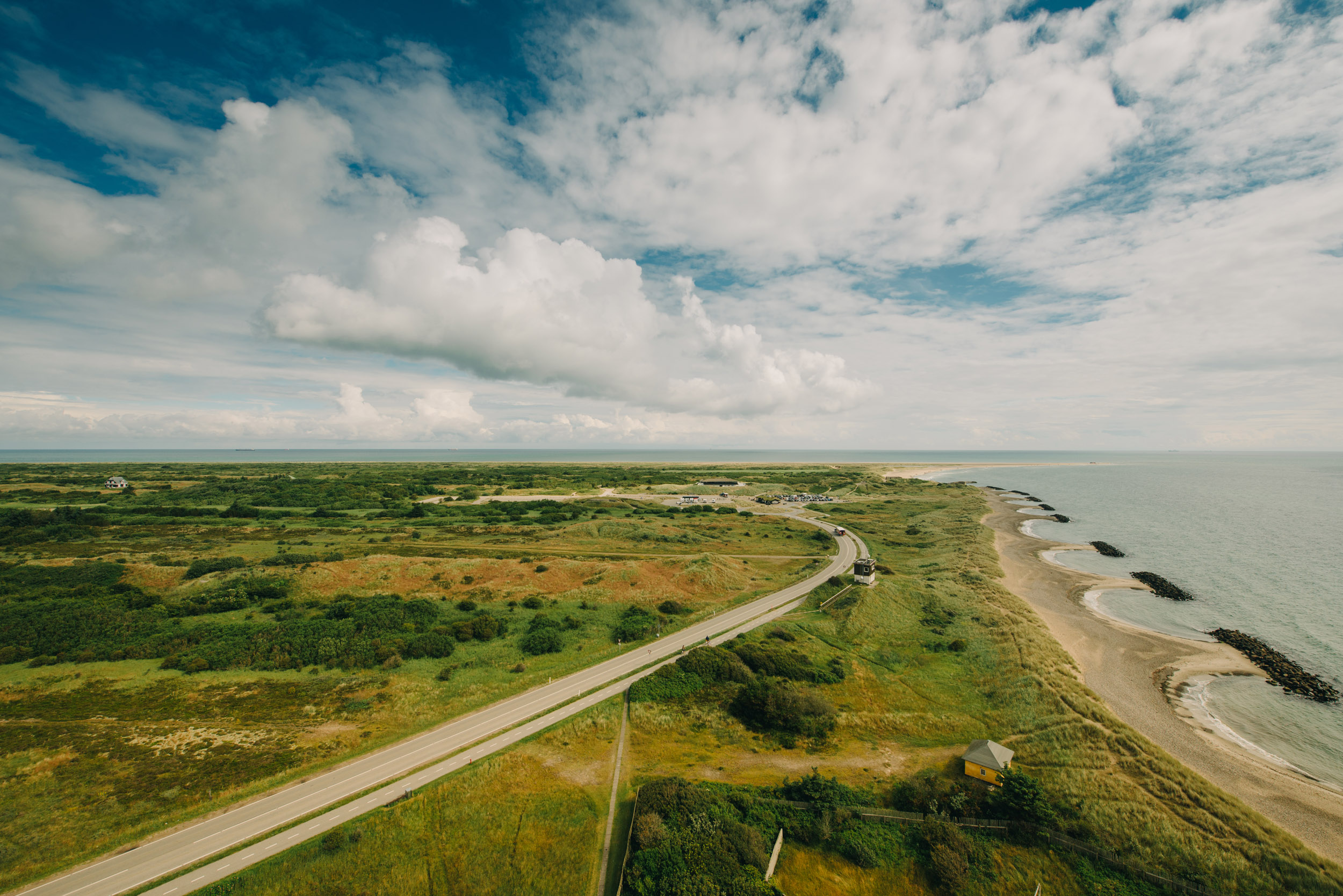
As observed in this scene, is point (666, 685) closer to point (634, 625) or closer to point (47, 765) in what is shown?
point (634, 625)

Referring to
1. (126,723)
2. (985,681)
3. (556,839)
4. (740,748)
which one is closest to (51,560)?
(126,723)

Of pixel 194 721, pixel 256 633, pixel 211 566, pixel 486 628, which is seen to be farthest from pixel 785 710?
pixel 211 566

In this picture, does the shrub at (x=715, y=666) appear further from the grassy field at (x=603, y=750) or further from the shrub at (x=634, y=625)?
the shrub at (x=634, y=625)

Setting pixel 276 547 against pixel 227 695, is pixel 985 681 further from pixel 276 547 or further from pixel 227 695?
pixel 276 547

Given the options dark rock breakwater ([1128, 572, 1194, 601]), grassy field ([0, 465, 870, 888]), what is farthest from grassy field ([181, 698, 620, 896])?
dark rock breakwater ([1128, 572, 1194, 601])

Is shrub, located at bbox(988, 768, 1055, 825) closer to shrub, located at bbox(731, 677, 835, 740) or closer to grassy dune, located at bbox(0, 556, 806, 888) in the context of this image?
shrub, located at bbox(731, 677, 835, 740)

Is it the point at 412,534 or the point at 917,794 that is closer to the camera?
the point at 917,794
